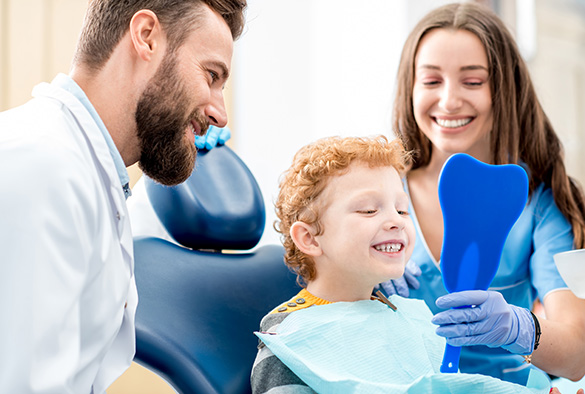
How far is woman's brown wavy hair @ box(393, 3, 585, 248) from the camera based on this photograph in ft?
5.79

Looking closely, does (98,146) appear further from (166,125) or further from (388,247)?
(388,247)

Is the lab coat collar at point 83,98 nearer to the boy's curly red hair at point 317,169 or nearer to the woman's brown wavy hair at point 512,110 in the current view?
the boy's curly red hair at point 317,169

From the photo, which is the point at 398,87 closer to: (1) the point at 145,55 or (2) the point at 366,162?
(2) the point at 366,162

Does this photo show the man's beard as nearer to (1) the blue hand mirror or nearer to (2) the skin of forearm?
(1) the blue hand mirror

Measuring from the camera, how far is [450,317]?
4.06 feet

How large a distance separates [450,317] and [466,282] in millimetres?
74

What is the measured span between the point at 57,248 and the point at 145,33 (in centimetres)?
48

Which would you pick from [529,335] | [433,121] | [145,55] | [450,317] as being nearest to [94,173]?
[145,55]

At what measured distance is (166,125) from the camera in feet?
4.04

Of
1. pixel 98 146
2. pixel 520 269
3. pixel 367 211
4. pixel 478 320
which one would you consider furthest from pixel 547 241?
pixel 98 146

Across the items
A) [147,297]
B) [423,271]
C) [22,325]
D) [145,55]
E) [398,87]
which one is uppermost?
[145,55]

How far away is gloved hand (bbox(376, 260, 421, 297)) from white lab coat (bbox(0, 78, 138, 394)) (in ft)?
2.34

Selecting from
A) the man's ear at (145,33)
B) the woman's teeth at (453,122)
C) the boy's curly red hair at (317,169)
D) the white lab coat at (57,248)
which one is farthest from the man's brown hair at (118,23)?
the woman's teeth at (453,122)

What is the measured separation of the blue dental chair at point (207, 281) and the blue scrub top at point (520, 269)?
427 mm
